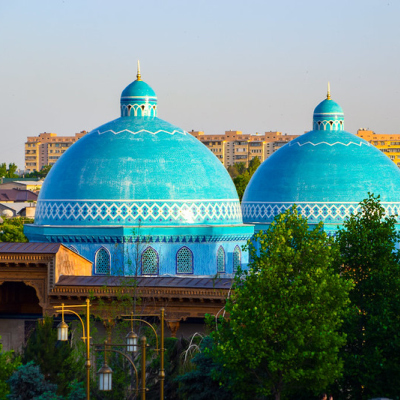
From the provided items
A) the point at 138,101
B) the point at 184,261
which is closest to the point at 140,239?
the point at 184,261

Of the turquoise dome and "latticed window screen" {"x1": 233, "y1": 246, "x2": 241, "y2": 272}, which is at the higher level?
the turquoise dome

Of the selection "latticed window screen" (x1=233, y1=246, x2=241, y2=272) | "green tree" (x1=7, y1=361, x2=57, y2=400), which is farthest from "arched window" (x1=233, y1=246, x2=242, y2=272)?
A: "green tree" (x1=7, y1=361, x2=57, y2=400)

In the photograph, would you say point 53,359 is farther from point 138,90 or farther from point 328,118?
point 328,118

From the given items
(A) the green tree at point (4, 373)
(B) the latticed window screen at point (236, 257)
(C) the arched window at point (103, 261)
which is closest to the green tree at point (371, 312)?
(A) the green tree at point (4, 373)

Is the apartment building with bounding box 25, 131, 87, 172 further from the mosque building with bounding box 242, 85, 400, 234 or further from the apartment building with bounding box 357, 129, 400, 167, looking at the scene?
the mosque building with bounding box 242, 85, 400, 234

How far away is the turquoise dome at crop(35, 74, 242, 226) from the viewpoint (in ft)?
104

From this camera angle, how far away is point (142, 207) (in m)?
31.7

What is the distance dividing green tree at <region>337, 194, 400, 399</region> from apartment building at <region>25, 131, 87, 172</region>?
126452 millimetres

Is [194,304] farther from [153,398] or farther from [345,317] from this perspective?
[345,317]

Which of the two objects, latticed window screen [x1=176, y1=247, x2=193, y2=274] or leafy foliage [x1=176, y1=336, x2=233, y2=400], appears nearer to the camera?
leafy foliage [x1=176, y1=336, x2=233, y2=400]

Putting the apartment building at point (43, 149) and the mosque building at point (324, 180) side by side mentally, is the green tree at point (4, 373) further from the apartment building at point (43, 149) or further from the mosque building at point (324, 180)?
the apartment building at point (43, 149)

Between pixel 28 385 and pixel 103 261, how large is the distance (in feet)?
29.1

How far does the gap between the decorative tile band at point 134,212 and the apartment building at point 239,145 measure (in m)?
103

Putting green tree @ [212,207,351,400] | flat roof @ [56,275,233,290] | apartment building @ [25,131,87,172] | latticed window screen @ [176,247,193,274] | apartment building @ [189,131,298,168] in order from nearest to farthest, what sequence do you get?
green tree @ [212,207,351,400] < flat roof @ [56,275,233,290] < latticed window screen @ [176,247,193,274] < apartment building @ [189,131,298,168] < apartment building @ [25,131,87,172]
